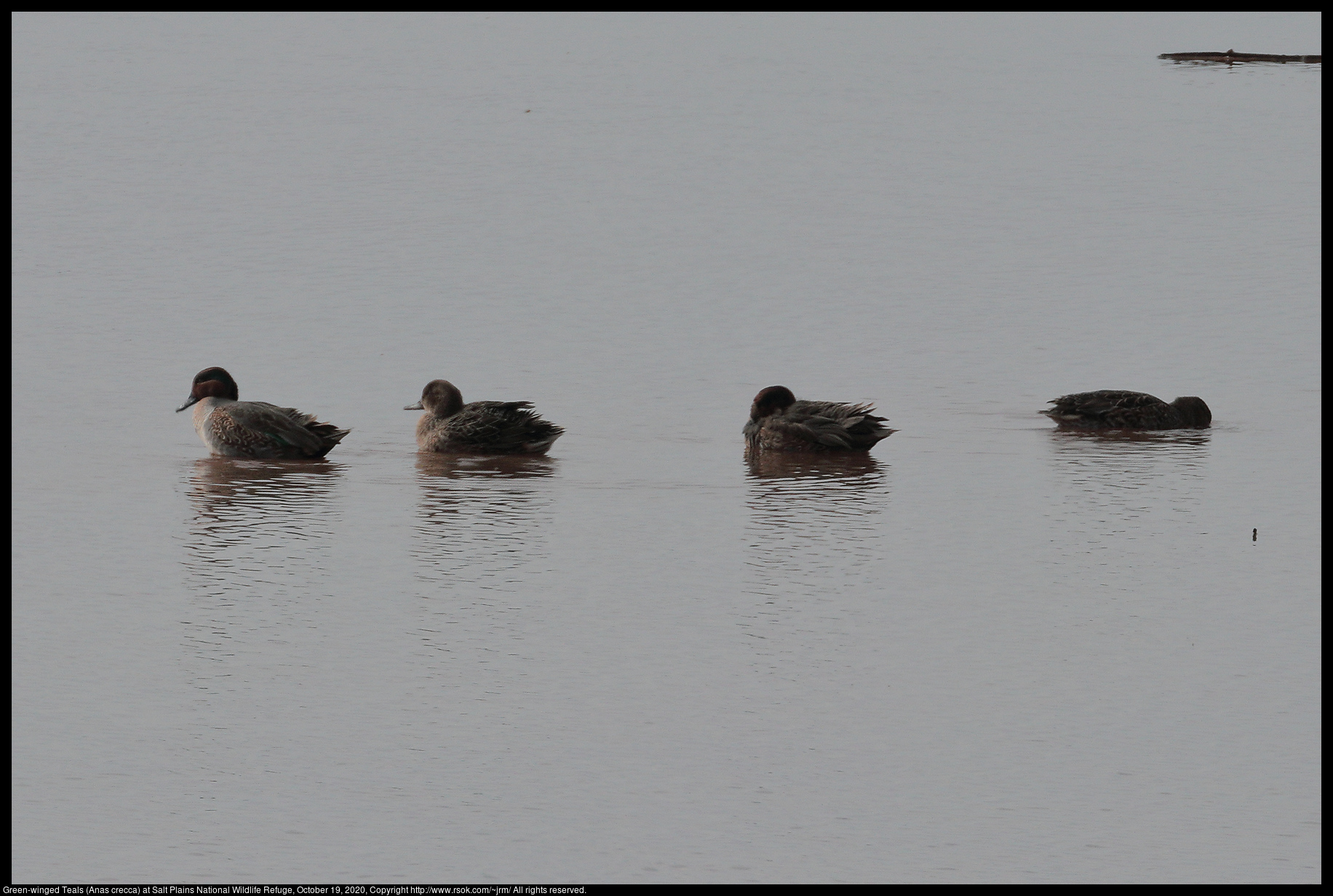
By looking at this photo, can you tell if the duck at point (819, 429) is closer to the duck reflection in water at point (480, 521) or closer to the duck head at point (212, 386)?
the duck reflection in water at point (480, 521)

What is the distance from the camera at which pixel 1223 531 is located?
936cm

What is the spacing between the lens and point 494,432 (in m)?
12.3

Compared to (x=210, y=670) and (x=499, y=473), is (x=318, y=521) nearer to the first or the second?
(x=499, y=473)

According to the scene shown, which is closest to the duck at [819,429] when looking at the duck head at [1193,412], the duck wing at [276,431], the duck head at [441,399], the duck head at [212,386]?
the duck head at [441,399]

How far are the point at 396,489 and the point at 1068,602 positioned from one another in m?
4.57

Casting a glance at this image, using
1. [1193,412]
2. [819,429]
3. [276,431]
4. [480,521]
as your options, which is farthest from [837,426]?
[276,431]

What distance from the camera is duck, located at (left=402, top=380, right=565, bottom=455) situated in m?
12.2

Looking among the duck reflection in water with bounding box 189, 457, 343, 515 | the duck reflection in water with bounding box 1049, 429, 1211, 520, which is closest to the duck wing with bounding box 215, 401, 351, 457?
the duck reflection in water with bounding box 189, 457, 343, 515

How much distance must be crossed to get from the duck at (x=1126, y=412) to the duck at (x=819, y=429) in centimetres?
172

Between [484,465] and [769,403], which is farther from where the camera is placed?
[769,403]

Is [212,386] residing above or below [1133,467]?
above

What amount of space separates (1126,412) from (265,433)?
21.1 feet

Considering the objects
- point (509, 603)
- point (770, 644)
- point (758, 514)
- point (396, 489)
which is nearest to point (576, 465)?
point (396, 489)

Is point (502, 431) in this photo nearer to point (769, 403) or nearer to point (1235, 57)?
point (769, 403)
